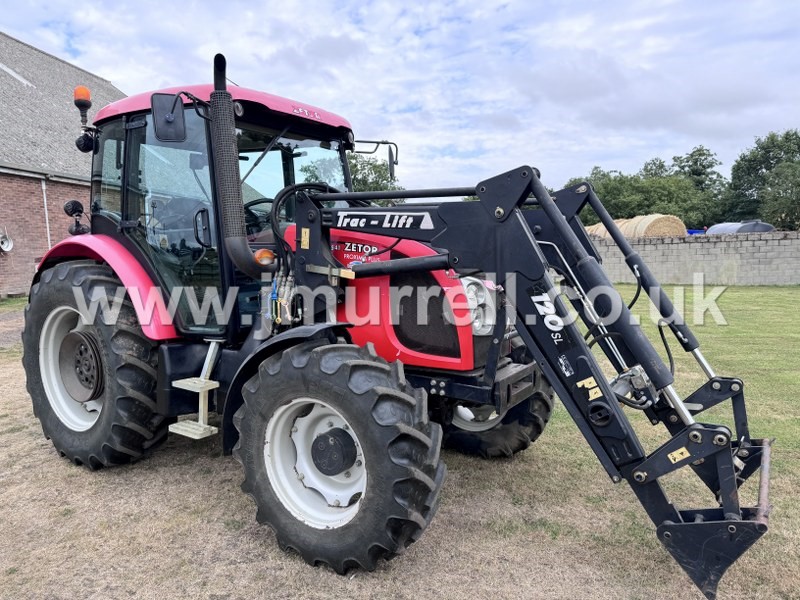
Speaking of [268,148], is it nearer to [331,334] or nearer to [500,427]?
[331,334]

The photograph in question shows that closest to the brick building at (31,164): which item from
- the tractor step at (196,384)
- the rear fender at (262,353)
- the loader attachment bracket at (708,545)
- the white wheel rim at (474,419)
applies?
the tractor step at (196,384)

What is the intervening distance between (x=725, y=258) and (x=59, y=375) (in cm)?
1732

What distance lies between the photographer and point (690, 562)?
237cm

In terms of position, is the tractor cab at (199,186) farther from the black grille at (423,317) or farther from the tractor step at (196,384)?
the black grille at (423,317)

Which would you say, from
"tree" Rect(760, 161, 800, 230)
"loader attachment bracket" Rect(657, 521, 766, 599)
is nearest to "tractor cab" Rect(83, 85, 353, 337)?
"loader attachment bracket" Rect(657, 521, 766, 599)

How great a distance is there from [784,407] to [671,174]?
5262 cm

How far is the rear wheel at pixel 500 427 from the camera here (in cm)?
403

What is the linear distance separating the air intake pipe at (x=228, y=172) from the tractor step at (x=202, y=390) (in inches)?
25.2

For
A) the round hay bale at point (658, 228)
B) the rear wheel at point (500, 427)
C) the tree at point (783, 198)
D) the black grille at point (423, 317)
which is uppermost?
the tree at point (783, 198)

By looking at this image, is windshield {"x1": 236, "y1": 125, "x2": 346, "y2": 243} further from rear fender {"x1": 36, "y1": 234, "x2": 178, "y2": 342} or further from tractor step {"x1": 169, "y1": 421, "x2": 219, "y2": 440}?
tractor step {"x1": 169, "y1": 421, "x2": 219, "y2": 440}

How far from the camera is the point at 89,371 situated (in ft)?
13.2

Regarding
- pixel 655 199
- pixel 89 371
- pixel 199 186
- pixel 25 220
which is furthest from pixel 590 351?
pixel 655 199

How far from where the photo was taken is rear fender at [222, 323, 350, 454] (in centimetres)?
297

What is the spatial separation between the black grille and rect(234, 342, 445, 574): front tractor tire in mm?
484
